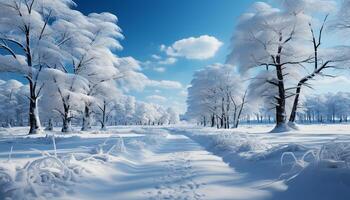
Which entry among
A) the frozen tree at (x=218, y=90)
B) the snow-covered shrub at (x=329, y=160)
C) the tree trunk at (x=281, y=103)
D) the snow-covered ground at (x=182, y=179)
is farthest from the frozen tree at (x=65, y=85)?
the frozen tree at (x=218, y=90)

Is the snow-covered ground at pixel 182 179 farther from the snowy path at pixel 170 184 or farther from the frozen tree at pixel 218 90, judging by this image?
the frozen tree at pixel 218 90

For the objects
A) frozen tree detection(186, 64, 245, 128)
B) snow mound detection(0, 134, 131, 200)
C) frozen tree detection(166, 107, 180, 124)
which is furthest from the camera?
frozen tree detection(166, 107, 180, 124)

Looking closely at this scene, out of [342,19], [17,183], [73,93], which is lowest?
[17,183]

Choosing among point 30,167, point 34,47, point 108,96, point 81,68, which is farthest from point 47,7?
point 30,167

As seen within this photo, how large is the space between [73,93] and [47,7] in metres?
6.94

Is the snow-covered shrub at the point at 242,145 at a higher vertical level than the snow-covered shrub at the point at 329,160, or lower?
lower

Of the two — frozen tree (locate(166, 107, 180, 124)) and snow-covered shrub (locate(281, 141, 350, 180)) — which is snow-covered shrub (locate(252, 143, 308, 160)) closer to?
snow-covered shrub (locate(281, 141, 350, 180))

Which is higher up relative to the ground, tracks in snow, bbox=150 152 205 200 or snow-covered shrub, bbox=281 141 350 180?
snow-covered shrub, bbox=281 141 350 180

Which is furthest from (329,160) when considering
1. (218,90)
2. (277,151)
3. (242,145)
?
(218,90)

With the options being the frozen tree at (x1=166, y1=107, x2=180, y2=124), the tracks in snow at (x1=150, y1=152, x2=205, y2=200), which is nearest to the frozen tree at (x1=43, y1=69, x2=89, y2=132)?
the tracks in snow at (x1=150, y1=152, x2=205, y2=200)

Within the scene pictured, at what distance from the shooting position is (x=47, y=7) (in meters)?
19.8

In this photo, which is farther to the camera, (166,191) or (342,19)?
(342,19)

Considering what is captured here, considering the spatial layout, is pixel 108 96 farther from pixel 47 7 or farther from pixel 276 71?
pixel 276 71

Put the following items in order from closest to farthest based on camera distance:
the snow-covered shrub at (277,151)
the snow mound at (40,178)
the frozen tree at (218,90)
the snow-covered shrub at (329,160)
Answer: the snow mound at (40,178) < the snow-covered shrub at (329,160) < the snow-covered shrub at (277,151) < the frozen tree at (218,90)
